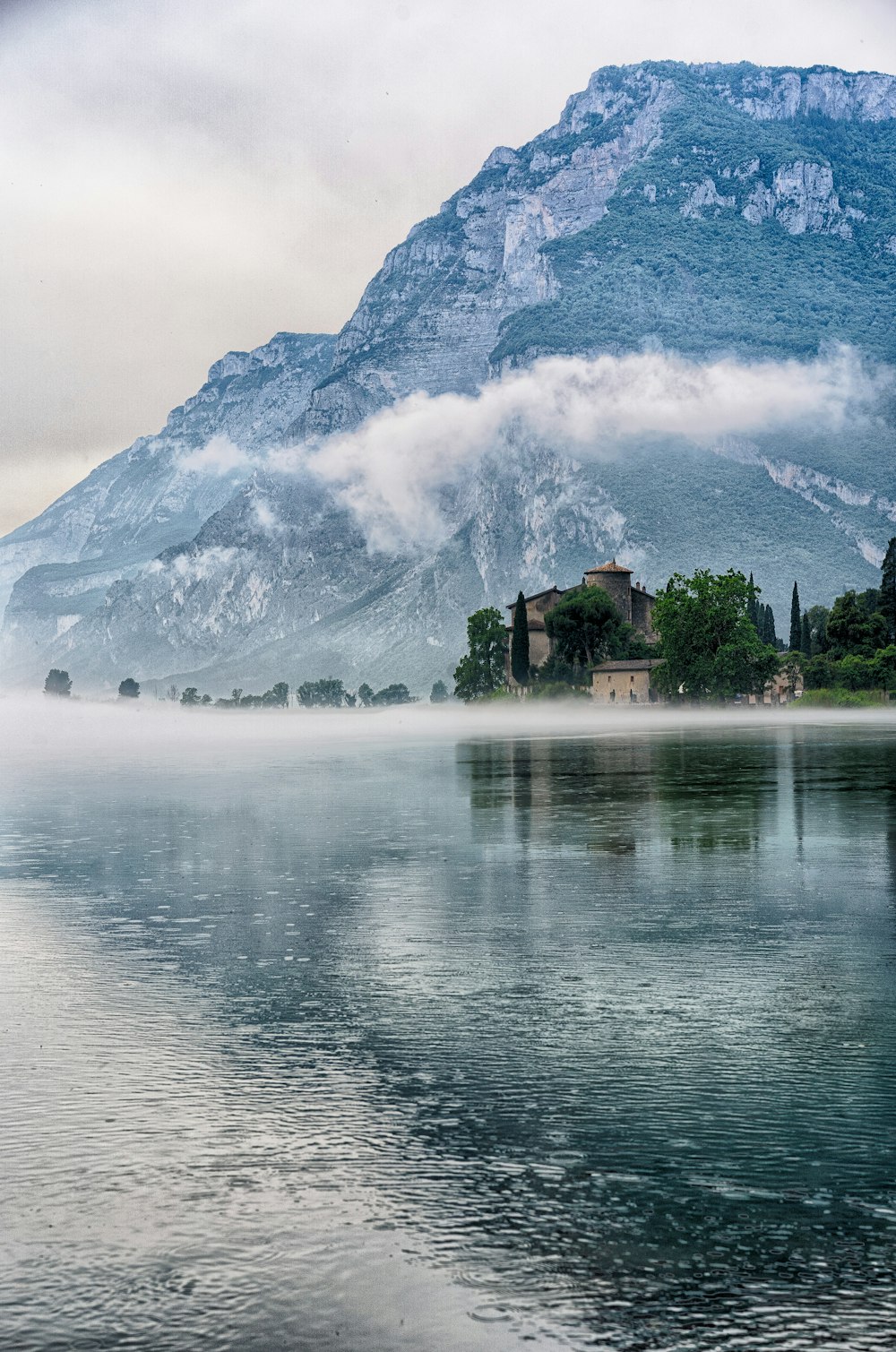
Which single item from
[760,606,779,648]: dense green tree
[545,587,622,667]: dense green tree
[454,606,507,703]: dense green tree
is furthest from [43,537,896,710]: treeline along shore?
[760,606,779,648]: dense green tree

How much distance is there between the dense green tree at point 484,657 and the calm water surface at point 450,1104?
151 m

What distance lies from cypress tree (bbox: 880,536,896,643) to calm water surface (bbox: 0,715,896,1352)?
116710mm

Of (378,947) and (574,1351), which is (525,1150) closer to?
(574,1351)

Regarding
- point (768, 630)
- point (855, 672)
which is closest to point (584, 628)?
point (768, 630)

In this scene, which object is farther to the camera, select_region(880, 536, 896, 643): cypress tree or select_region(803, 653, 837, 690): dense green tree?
select_region(880, 536, 896, 643): cypress tree

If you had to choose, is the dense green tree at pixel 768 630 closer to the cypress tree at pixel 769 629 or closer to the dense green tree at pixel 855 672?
the cypress tree at pixel 769 629

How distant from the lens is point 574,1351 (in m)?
6.59

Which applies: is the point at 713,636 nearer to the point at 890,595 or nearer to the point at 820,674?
the point at 820,674

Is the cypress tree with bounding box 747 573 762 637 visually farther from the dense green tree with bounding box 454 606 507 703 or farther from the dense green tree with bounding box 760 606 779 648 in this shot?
the dense green tree with bounding box 454 606 507 703

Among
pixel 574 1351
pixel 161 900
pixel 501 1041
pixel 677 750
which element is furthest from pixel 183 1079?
pixel 677 750

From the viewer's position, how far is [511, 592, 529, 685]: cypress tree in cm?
17325

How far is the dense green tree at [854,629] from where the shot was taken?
13150 cm

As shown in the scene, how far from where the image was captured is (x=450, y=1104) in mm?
10141

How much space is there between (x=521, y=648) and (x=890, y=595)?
48.3 meters
